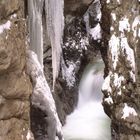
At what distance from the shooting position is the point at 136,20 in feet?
29.2

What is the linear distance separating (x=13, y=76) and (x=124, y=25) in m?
5.88

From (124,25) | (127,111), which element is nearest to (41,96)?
(127,111)

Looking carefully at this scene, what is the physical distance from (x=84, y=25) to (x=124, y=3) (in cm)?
507

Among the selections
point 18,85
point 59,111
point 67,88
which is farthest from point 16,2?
point 67,88

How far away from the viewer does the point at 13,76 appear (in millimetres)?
3711

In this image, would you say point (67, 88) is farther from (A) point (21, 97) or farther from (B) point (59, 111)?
(A) point (21, 97)

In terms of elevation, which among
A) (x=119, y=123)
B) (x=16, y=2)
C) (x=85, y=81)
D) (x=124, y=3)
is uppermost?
(x=124, y=3)

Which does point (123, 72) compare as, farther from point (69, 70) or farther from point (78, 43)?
point (78, 43)

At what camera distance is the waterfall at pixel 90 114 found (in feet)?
37.3

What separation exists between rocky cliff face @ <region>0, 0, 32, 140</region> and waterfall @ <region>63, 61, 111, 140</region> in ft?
24.1

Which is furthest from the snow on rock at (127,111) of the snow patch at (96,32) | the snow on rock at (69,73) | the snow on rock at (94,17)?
the snow on rock at (94,17)

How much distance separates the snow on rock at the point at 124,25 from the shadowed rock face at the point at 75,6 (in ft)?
13.0

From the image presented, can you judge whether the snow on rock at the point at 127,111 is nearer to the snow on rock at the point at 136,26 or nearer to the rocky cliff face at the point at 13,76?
the snow on rock at the point at 136,26

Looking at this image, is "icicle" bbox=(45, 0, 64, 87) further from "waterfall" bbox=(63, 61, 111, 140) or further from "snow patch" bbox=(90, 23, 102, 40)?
"snow patch" bbox=(90, 23, 102, 40)
